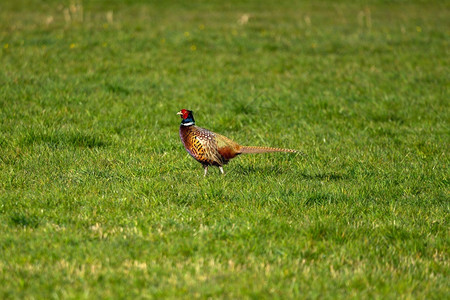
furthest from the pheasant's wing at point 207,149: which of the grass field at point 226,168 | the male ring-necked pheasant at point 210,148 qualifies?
the grass field at point 226,168

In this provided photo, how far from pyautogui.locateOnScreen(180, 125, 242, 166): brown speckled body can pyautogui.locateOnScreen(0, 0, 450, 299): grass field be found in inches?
13.9

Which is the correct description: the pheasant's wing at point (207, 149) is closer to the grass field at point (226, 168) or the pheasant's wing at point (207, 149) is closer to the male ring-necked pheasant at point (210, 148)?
the male ring-necked pheasant at point (210, 148)

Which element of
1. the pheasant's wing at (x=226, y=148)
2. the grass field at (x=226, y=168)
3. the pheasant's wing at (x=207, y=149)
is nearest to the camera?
the grass field at (x=226, y=168)

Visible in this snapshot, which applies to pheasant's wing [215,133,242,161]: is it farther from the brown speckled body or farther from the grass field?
the grass field

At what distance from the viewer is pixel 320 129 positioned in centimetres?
1052

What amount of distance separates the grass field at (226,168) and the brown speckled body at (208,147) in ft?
1.16

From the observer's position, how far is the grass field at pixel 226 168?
16.2 feet

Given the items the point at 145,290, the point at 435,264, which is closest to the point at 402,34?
the point at 435,264

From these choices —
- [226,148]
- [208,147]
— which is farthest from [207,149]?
[226,148]

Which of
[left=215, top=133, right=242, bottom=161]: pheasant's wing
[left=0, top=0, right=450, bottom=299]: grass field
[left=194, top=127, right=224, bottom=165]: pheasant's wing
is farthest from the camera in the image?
[left=215, top=133, right=242, bottom=161]: pheasant's wing

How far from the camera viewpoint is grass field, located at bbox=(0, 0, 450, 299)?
494 centimetres

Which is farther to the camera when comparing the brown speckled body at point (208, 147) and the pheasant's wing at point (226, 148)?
the pheasant's wing at point (226, 148)

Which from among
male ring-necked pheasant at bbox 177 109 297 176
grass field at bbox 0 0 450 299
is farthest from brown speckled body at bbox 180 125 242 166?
grass field at bbox 0 0 450 299

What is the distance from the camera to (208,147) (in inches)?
297
